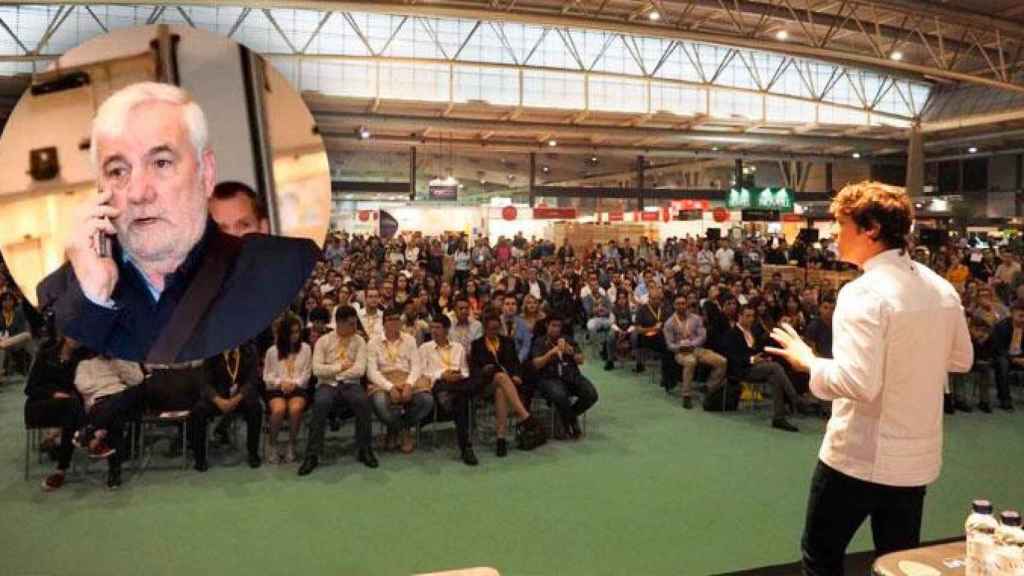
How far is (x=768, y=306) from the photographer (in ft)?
26.7

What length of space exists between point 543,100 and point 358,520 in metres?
11.9

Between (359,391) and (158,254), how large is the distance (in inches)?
185

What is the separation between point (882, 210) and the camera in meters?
1.90

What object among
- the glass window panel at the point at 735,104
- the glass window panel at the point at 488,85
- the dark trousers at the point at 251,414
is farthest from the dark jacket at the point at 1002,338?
the glass window panel at the point at 488,85

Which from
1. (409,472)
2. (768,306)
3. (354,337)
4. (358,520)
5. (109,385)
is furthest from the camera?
(768,306)

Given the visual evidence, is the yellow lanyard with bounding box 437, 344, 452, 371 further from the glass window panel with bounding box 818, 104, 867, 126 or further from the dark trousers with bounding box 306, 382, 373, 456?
the glass window panel with bounding box 818, 104, 867, 126

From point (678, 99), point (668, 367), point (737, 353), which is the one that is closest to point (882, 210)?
point (737, 353)

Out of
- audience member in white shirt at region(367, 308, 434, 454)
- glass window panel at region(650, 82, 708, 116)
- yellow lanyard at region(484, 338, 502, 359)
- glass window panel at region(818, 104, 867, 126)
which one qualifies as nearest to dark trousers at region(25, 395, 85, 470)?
audience member in white shirt at region(367, 308, 434, 454)

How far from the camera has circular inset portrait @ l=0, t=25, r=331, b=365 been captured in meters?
1.24

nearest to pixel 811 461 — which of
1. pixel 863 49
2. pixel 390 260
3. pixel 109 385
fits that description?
pixel 109 385

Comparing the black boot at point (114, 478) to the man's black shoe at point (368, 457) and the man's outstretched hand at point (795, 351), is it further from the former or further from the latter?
the man's outstretched hand at point (795, 351)

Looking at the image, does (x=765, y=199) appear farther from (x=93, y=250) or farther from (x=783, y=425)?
(x=93, y=250)

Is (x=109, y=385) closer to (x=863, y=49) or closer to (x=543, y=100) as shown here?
(x=543, y=100)

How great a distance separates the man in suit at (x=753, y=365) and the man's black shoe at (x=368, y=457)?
387cm
